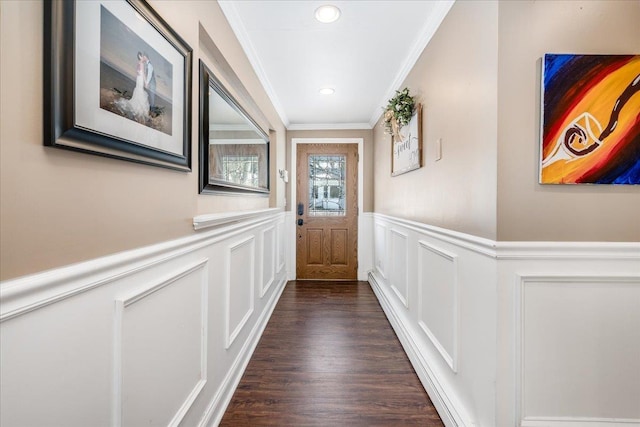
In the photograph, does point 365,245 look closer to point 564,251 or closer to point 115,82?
point 564,251

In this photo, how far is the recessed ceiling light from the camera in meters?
1.71

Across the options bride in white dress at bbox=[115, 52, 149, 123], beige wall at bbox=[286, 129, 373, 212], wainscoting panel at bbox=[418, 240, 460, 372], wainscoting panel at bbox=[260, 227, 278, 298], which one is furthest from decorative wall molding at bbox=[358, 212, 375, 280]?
bride in white dress at bbox=[115, 52, 149, 123]

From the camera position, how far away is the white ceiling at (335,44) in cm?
172

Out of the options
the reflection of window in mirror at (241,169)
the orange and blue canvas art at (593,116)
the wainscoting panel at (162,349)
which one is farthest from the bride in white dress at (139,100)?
the orange and blue canvas art at (593,116)

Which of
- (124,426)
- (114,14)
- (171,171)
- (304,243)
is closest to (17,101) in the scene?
(114,14)

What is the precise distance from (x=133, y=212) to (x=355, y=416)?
154 cm

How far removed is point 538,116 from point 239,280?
182 cm

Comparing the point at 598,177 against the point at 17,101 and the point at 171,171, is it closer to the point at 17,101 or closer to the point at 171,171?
the point at 171,171

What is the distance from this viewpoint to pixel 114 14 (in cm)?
80

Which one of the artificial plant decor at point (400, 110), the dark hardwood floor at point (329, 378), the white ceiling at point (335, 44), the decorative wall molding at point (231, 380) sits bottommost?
the dark hardwood floor at point (329, 378)

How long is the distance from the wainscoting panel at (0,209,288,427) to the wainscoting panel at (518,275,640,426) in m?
1.38

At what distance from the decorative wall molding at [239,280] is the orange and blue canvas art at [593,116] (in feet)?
5.46

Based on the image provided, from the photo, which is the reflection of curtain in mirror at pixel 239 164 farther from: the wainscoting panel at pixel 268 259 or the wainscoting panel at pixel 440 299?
the wainscoting panel at pixel 440 299

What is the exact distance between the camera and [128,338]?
2.92 feet
